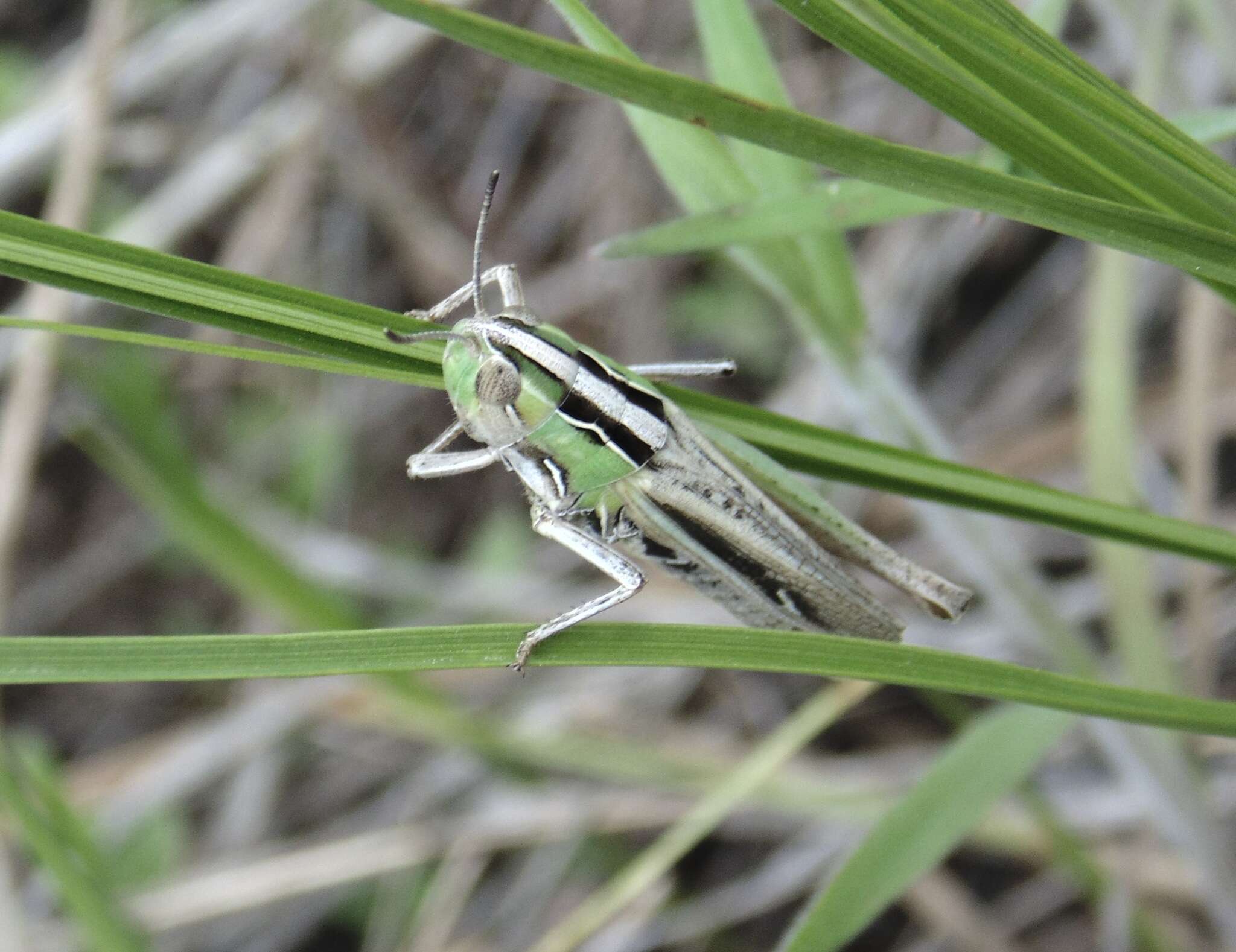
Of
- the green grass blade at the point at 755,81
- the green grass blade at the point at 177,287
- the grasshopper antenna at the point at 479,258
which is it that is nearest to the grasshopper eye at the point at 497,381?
the grasshopper antenna at the point at 479,258

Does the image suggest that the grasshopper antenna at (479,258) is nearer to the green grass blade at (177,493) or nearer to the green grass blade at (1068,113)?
the green grass blade at (1068,113)

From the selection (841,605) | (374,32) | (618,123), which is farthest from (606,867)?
(374,32)

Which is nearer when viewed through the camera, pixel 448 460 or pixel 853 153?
pixel 853 153

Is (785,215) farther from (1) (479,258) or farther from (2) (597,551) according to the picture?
(2) (597,551)

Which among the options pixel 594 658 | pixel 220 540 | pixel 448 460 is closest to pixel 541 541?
pixel 220 540

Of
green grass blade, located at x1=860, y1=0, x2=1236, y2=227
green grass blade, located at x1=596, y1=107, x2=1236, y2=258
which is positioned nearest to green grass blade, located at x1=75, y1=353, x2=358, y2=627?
green grass blade, located at x1=596, y1=107, x2=1236, y2=258

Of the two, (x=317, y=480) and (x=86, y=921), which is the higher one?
(x=317, y=480)

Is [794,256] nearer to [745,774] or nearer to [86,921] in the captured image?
[745,774]
